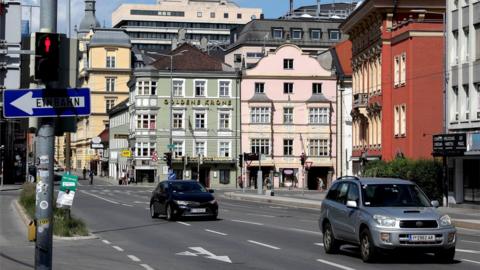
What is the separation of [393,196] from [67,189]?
9804mm

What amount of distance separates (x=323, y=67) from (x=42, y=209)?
270ft

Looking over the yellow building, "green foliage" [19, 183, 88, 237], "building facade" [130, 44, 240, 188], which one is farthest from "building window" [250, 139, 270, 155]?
"green foliage" [19, 183, 88, 237]

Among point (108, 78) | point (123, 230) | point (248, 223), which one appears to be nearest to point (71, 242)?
point (123, 230)

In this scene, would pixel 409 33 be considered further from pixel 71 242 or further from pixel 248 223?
pixel 71 242

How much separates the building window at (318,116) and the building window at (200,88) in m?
11.4

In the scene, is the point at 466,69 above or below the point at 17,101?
above

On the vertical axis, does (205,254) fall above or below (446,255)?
below

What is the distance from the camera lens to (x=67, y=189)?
23.7m

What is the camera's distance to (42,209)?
10.6 meters

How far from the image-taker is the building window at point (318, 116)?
91.1 meters

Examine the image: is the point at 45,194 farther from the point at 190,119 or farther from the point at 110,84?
the point at 110,84

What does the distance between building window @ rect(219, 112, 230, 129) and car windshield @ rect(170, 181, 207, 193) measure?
57.1 m

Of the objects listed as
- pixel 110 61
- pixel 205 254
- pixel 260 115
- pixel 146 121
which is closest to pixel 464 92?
pixel 205 254

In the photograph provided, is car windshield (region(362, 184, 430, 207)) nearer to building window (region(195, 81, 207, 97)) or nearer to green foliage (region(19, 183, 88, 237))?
green foliage (region(19, 183, 88, 237))
